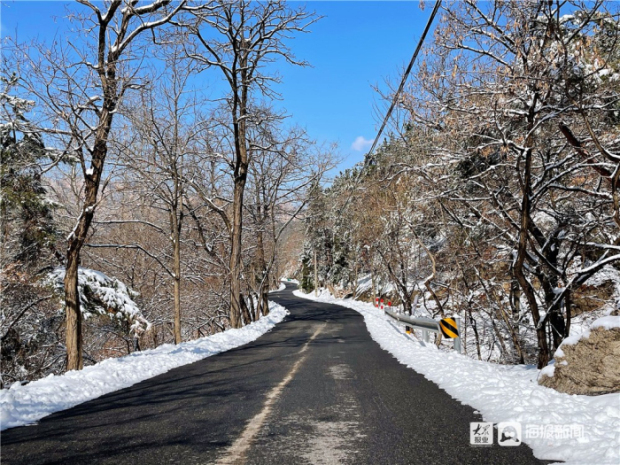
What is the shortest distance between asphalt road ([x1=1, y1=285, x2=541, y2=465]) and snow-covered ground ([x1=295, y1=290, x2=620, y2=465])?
11.6 inches

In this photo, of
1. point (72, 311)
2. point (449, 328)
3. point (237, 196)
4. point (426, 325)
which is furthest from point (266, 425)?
point (237, 196)

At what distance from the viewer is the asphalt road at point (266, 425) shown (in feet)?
13.3

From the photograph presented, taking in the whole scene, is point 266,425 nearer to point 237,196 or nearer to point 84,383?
point 84,383

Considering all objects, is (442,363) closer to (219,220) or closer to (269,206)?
(269,206)

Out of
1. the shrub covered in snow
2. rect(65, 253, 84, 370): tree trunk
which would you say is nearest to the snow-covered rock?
rect(65, 253, 84, 370): tree trunk

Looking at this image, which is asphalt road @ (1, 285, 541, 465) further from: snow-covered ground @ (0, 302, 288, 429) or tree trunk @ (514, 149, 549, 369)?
tree trunk @ (514, 149, 549, 369)

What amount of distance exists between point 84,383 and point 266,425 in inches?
163

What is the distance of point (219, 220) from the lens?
30.1 m

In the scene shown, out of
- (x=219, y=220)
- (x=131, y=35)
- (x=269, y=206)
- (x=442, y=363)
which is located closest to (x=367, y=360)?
(x=442, y=363)

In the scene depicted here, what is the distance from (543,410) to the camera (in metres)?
5.07

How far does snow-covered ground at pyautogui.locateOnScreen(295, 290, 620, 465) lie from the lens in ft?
12.9

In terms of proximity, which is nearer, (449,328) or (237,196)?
(449,328)

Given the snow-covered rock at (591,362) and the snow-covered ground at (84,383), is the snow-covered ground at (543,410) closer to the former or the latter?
the snow-covered rock at (591,362)

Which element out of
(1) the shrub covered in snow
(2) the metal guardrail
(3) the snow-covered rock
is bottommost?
(2) the metal guardrail
